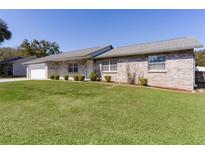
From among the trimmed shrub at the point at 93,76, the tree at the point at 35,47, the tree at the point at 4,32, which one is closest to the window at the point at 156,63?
the trimmed shrub at the point at 93,76

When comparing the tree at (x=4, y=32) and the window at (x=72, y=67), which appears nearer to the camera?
the window at (x=72, y=67)

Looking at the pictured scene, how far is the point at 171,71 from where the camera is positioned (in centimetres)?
1270

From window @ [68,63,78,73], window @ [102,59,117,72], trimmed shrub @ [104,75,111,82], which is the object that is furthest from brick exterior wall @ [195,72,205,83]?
window @ [68,63,78,73]

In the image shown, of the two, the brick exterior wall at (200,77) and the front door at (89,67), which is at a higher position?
the front door at (89,67)

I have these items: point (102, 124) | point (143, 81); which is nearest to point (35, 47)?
point (143, 81)

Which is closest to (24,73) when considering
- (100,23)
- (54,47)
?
(54,47)

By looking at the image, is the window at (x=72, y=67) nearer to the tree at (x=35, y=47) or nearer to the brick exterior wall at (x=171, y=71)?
the brick exterior wall at (x=171, y=71)

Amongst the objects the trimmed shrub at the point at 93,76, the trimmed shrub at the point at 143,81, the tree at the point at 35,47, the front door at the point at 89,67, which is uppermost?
the tree at the point at 35,47

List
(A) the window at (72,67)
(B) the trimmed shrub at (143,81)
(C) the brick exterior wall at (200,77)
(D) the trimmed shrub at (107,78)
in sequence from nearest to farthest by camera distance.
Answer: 1. (B) the trimmed shrub at (143,81)
2. (D) the trimmed shrub at (107,78)
3. (C) the brick exterior wall at (200,77)
4. (A) the window at (72,67)

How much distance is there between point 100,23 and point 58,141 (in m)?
13.6

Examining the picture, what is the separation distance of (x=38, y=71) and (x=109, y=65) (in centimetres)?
1481

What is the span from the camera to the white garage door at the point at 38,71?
2552 centimetres
